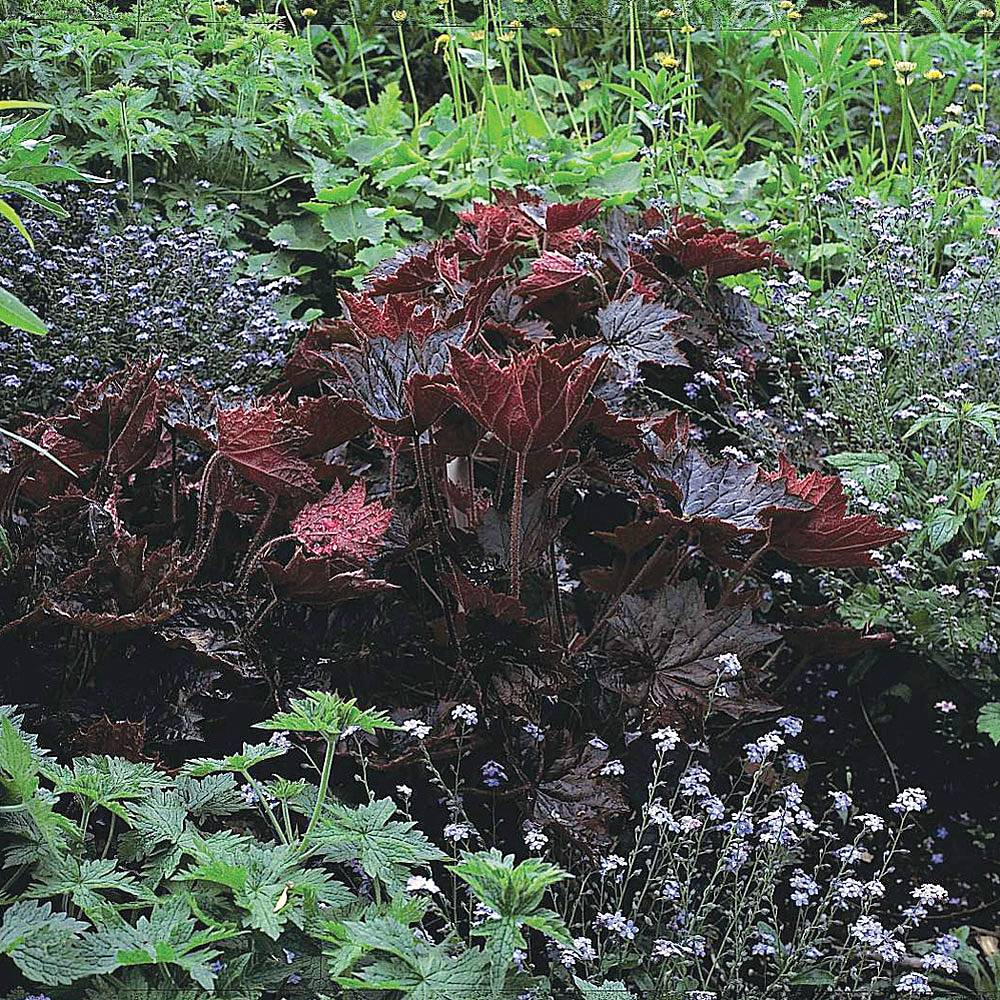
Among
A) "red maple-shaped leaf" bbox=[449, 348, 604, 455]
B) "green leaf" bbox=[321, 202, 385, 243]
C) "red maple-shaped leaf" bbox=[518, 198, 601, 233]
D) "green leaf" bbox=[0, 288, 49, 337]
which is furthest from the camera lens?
"green leaf" bbox=[321, 202, 385, 243]

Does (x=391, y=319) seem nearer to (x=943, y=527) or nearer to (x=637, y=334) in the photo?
(x=637, y=334)

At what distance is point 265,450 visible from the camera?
1798 millimetres

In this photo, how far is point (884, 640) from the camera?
2.07 meters

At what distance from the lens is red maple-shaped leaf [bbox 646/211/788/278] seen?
8.32 feet

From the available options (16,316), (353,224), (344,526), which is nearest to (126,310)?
(353,224)

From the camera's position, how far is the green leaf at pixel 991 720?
209cm

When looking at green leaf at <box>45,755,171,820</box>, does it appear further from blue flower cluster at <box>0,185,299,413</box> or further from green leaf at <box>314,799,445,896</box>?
blue flower cluster at <box>0,185,299,413</box>

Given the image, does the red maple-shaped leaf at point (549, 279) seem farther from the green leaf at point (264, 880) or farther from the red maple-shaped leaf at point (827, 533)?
the green leaf at point (264, 880)

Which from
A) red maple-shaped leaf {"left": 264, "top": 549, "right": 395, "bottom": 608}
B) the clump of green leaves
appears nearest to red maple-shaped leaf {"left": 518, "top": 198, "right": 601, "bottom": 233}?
red maple-shaped leaf {"left": 264, "top": 549, "right": 395, "bottom": 608}

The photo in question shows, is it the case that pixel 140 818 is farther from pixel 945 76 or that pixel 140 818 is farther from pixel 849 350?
pixel 945 76

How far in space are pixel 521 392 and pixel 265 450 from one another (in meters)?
0.40

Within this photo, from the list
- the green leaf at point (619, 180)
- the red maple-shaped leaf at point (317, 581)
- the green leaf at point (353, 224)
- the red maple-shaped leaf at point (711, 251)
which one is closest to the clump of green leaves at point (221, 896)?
the red maple-shaped leaf at point (317, 581)

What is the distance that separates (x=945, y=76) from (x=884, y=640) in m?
3.37

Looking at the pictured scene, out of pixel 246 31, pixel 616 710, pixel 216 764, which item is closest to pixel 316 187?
pixel 246 31
